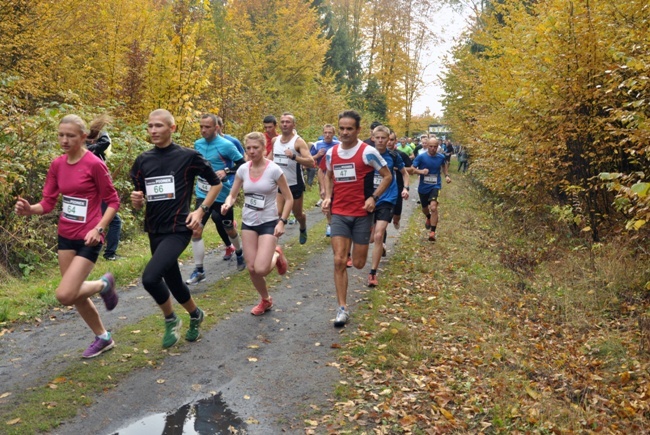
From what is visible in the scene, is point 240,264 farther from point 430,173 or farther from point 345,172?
point 430,173

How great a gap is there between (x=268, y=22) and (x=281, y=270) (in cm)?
2198

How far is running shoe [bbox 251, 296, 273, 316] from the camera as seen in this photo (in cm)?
672

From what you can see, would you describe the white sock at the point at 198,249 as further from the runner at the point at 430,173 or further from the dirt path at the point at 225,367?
the runner at the point at 430,173

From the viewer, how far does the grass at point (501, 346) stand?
14.9 feet

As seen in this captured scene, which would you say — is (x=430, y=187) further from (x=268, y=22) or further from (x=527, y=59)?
(x=268, y=22)

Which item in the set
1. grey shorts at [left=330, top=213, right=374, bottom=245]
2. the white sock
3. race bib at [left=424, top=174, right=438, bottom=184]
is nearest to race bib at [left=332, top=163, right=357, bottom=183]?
grey shorts at [left=330, top=213, right=374, bottom=245]

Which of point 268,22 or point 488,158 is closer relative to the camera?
point 488,158

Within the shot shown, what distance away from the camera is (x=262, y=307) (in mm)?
6777

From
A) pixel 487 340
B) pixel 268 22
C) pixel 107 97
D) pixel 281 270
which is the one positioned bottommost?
pixel 487 340

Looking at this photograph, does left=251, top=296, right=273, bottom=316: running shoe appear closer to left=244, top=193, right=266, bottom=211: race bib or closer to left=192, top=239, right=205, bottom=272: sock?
left=244, top=193, right=266, bottom=211: race bib

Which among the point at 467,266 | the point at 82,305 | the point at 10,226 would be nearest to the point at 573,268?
the point at 467,266

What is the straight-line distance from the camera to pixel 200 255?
26.2 feet

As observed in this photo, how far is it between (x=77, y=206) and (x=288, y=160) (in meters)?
5.10

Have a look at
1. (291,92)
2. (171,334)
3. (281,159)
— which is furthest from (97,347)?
(291,92)
